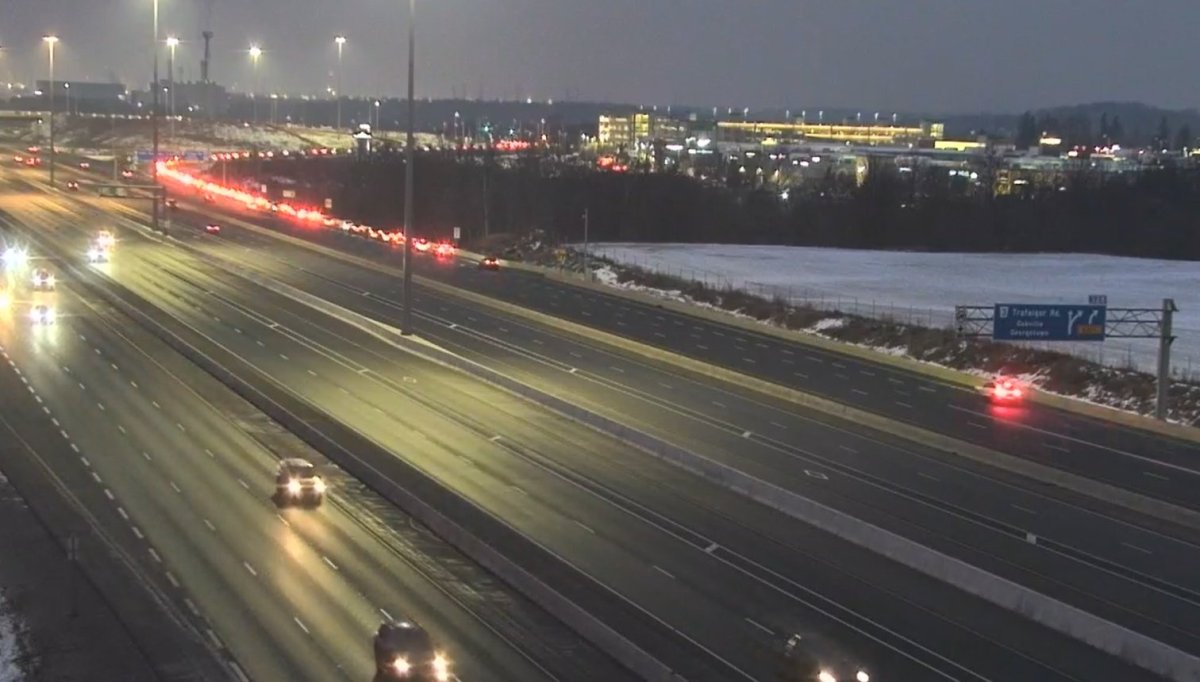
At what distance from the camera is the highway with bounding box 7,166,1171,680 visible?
19094 millimetres

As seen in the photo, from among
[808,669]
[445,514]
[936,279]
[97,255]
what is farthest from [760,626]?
[936,279]

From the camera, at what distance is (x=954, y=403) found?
130 ft

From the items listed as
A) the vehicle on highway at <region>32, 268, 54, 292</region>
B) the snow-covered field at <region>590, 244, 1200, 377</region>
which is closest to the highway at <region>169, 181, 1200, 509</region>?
the snow-covered field at <region>590, 244, 1200, 377</region>

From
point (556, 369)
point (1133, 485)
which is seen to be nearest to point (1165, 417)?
point (1133, 485)

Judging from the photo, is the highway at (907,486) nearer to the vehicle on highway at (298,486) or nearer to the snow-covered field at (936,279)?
the vehicle on highway at (298,486)

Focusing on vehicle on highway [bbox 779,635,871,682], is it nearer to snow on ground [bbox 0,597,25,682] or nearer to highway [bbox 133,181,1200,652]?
highway [bbox 133,181,1200,652]

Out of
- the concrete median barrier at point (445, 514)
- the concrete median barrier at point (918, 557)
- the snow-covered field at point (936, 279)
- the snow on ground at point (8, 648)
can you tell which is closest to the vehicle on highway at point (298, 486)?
the concrete median barrier at point (445, 514)

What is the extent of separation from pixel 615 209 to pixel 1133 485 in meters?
87.8

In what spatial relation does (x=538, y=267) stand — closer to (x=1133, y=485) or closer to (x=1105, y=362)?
(x=1105, y=362)

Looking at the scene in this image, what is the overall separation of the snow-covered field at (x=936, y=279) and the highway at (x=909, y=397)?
8.44 m

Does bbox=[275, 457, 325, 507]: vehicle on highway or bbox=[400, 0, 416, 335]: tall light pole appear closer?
bbox=[275, 457, 325, 507]: vehicle on highway

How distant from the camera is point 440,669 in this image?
16750mm

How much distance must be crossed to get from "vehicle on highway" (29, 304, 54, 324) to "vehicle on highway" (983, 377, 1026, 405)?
2986 centimetres

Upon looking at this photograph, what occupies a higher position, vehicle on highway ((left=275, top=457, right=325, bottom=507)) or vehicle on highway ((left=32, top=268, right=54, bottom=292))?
vehicle on highway ((left=32, top=268, right=54, bottom=292))
